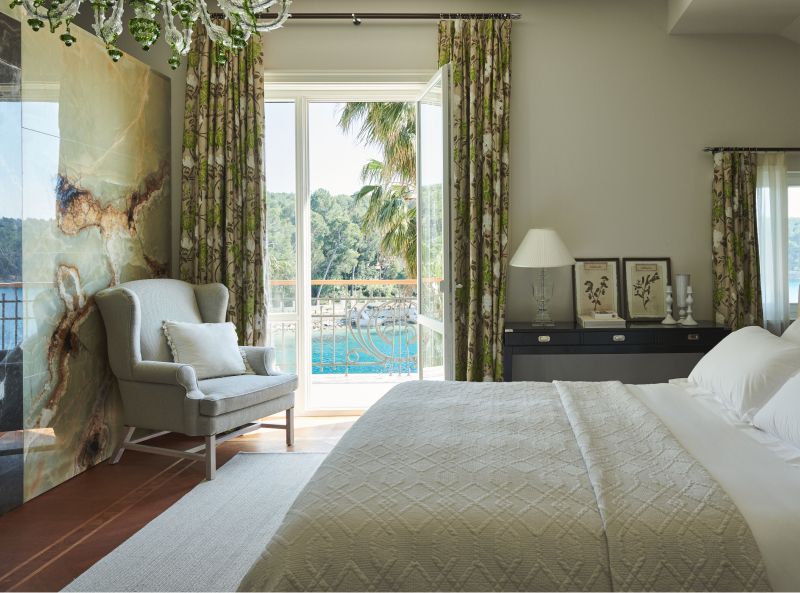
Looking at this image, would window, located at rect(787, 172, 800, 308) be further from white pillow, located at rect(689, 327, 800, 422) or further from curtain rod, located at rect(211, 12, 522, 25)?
curtain rod, located at rect(211, 12, 522, 25)

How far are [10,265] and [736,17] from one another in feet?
14.3

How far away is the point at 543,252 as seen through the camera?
13.1ft

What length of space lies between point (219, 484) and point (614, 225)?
3034 millimetres

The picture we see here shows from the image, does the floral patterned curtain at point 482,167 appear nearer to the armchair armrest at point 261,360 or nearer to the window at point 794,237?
the armchair armrest at point 261,360

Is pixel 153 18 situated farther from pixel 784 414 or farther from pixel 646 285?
pixel 646 285

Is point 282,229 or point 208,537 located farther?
point 282,229

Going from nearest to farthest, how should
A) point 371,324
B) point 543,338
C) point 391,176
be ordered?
point 543,338, point 371,324, point 391,176

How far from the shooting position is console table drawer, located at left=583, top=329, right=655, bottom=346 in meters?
3.91

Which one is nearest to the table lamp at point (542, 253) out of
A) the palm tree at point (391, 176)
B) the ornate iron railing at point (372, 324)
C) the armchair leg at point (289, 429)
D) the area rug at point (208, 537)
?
the armchair leg at point (289, 429)

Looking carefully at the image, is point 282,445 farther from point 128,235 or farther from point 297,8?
point 297,8

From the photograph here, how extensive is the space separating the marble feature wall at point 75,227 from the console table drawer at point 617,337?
2861mm

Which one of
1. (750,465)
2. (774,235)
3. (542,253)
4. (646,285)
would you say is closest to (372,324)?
(542,253)

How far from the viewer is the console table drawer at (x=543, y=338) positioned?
154 inches

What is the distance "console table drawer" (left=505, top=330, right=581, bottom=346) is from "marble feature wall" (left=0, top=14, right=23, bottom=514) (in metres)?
2.66
